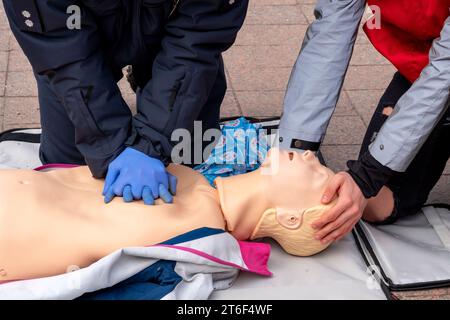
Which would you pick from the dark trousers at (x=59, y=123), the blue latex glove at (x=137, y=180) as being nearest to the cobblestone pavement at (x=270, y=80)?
the dark trousers at (x=59, y=123)

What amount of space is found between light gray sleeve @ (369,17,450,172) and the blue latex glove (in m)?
0.75

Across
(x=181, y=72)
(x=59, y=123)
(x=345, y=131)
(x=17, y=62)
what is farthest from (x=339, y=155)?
(x=17, y=62)

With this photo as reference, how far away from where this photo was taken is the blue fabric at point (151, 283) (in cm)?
236

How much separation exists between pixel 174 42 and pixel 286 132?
54 centimetres

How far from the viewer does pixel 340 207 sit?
2.53m

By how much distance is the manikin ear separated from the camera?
8.44ft

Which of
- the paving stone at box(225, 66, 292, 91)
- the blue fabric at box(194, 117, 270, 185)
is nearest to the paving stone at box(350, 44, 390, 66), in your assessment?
the paving stone at box(225, 66, 292, 91)

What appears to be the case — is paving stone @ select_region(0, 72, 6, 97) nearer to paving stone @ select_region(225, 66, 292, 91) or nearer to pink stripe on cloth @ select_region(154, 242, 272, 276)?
paving stone @ select_region(225, 66, 292, 91)

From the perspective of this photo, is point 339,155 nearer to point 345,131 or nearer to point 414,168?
point 345,131

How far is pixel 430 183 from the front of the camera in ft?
10.1

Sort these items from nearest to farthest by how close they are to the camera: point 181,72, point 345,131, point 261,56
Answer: point 181,72
point 345,131
point 261,56

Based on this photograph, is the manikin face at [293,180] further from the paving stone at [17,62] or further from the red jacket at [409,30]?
the paving stone at [17,62]

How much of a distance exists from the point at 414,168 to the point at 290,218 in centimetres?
72

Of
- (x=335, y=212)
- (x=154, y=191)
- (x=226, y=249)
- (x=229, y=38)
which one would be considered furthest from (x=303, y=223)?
(x=229, y=38)
